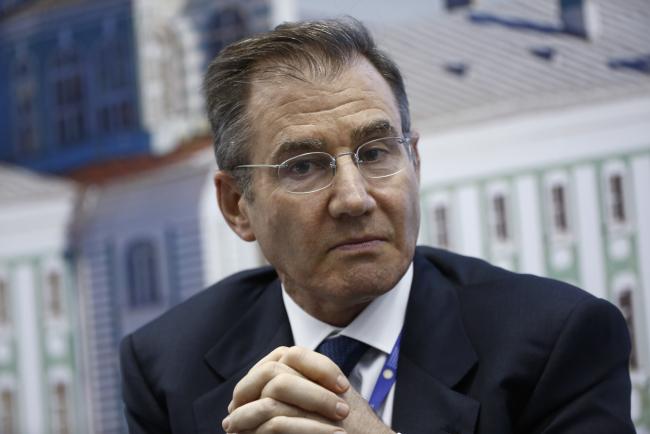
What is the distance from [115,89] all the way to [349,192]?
9.92ft

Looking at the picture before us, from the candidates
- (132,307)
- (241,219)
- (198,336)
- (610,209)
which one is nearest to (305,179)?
(241,219)

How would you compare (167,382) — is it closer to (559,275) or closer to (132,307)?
(559,275)

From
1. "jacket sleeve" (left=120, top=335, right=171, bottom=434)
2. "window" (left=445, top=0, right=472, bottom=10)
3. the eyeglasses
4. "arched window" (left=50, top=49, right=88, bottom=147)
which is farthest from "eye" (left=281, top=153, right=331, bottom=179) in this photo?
"arched window" (left=50, top=49, right=88, bottom=147)

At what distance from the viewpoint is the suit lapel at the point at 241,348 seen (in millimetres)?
1993

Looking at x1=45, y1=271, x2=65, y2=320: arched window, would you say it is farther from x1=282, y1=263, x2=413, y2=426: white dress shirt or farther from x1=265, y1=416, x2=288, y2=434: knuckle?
x1=265, y1=416, x2=288, y2=434: knuckle

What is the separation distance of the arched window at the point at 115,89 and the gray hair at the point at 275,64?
8.26 ft

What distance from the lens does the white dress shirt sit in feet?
6.26

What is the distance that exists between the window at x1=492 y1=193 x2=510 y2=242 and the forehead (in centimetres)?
165

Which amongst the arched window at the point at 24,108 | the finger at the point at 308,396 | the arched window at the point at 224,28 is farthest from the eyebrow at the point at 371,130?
the arched window at the point at 24,108

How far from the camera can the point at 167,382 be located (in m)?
2.10

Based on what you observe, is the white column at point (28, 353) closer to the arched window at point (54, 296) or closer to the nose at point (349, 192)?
the arched window at point (54, 296)

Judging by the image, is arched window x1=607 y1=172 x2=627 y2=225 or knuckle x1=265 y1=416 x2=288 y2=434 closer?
knuckle x1=265 y1=416 x2=288 y2=434

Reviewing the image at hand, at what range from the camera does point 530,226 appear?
3457 millimetres

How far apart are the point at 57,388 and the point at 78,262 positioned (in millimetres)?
672
